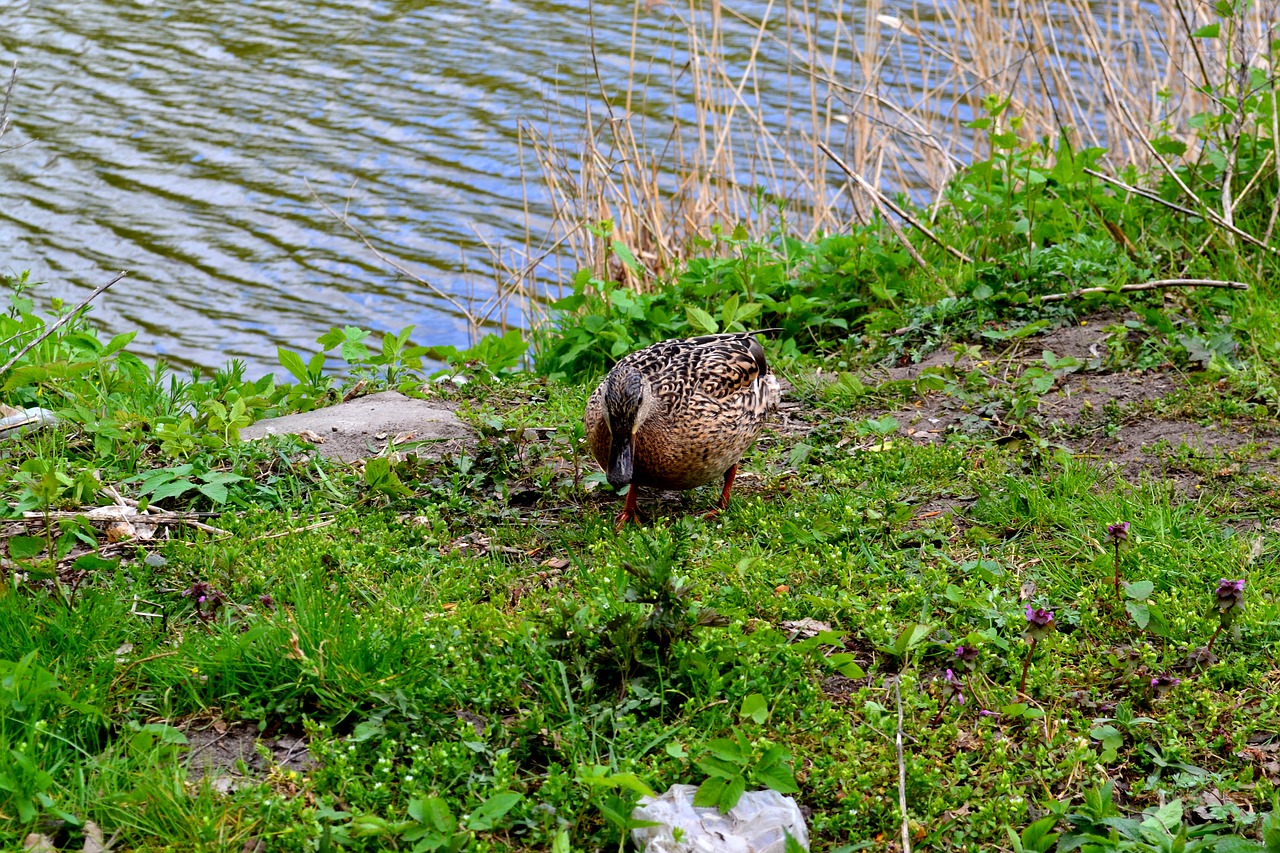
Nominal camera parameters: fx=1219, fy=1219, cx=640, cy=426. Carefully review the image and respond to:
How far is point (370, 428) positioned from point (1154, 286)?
362 centimetres

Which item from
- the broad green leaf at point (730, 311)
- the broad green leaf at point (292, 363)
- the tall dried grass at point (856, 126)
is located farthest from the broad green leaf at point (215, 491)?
the tall dried grass at point (856, 126)

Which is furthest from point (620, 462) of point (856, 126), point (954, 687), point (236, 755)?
point (856, 126)

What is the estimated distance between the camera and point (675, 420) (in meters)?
4.30

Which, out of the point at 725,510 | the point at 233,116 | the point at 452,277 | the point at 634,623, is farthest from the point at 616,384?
Result: the point at 233,116

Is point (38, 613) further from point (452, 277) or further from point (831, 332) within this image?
point (452, 277)

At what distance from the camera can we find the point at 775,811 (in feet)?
9.36

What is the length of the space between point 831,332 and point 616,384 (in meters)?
2.31

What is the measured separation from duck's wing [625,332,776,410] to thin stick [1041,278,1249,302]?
73.3 inches

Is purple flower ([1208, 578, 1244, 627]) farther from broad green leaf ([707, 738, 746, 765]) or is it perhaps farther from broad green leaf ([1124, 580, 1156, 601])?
broad green leaf ([707, 738, 746, 765])

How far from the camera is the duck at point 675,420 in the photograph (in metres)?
4.25

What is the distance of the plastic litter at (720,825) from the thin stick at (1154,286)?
371 centimetres

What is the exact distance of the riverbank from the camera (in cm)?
296

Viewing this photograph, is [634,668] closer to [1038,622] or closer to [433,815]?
[433,815]

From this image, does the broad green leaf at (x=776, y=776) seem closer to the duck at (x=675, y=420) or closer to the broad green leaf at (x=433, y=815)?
the broad green leaf at (x=433, y=815)
